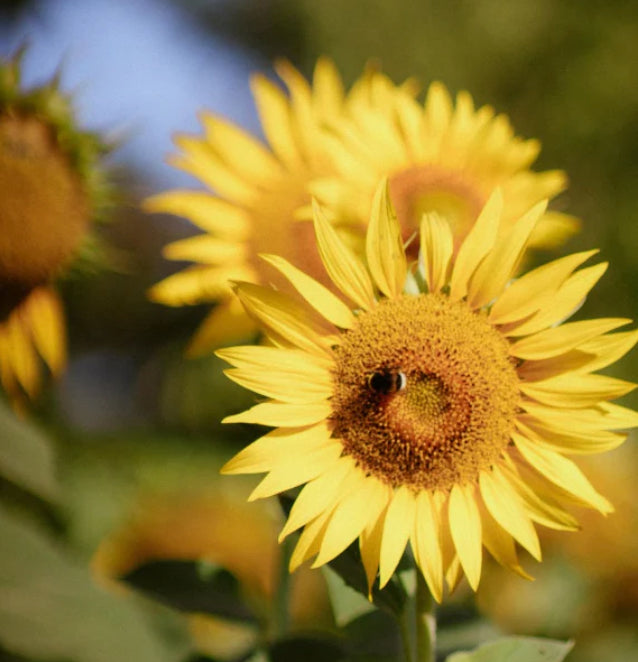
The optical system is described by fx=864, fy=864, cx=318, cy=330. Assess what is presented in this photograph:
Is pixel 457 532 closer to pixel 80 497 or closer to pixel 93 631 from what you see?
pixel 93 631

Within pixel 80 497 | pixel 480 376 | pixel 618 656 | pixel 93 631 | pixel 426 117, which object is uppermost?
pixel 426 117

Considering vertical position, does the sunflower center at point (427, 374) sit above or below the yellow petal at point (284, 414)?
above

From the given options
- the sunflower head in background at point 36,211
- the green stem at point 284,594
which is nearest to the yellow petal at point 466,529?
the green stem at point 284,594

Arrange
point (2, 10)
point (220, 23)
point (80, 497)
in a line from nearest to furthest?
point (80, 497) → point (2, 10) → point (220, 23)

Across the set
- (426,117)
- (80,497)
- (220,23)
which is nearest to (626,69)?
(80,497)

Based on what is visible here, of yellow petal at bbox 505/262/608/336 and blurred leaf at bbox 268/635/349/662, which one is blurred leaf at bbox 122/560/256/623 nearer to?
blurred leaf at bbox 268/635/349/662

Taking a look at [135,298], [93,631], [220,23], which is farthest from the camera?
[220,23]

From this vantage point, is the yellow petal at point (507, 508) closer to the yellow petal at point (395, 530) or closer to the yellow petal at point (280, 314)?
the yellow petal at point (395, 530)
